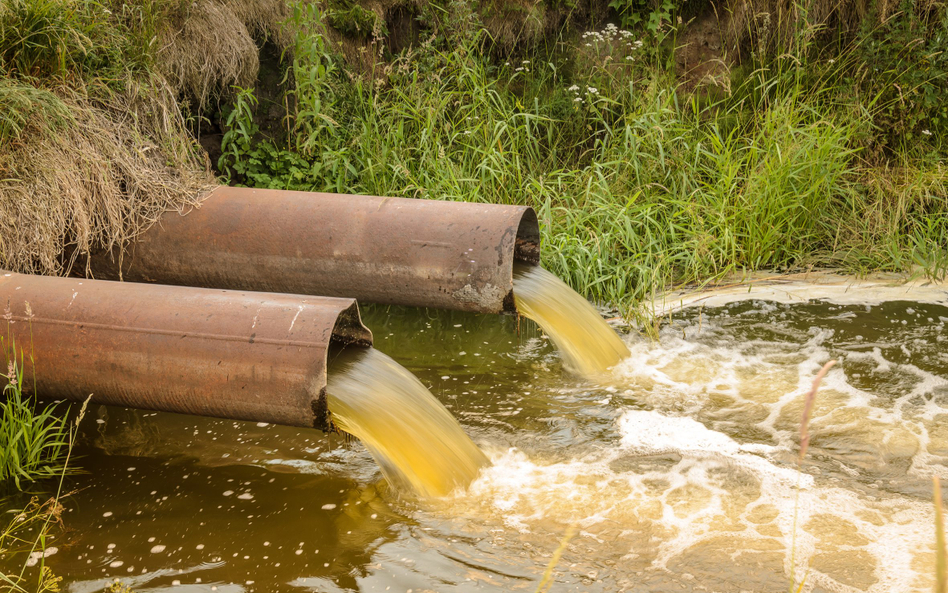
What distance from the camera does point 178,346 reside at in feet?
9.00

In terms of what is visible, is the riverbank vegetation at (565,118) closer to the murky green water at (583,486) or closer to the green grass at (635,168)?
the green grass at (635,168)

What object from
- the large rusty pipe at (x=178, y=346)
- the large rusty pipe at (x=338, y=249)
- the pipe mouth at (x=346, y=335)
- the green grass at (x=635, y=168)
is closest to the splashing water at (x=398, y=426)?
the pipe mouth at (x=346, y=335)

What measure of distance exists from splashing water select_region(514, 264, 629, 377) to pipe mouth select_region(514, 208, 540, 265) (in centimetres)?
10

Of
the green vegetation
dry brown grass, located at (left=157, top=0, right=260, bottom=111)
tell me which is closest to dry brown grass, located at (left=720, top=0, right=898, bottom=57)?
dry brown grass, located at (left=157, top=0, right=260, bottom=111)

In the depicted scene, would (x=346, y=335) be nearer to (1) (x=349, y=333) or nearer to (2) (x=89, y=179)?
(1) (x=349, y=333)

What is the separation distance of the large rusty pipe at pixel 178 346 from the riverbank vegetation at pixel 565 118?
110 cm

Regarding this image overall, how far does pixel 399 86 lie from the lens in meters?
5.51

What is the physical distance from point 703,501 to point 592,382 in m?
1.02

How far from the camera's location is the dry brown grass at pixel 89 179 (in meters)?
3.64

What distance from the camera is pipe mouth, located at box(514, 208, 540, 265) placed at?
161 inches

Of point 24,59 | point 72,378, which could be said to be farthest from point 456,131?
point 72,378

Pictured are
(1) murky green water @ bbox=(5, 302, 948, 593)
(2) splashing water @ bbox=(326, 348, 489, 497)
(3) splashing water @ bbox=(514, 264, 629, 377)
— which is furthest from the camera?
(3) splashing water @ bbox=(514, 264, 629, 377)

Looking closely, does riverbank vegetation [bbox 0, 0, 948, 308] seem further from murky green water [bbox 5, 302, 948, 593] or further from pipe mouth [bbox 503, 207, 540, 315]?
murky green water [bbox 5, 302, 948, 593]

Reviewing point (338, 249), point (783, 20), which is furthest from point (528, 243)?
point (783, 20)
